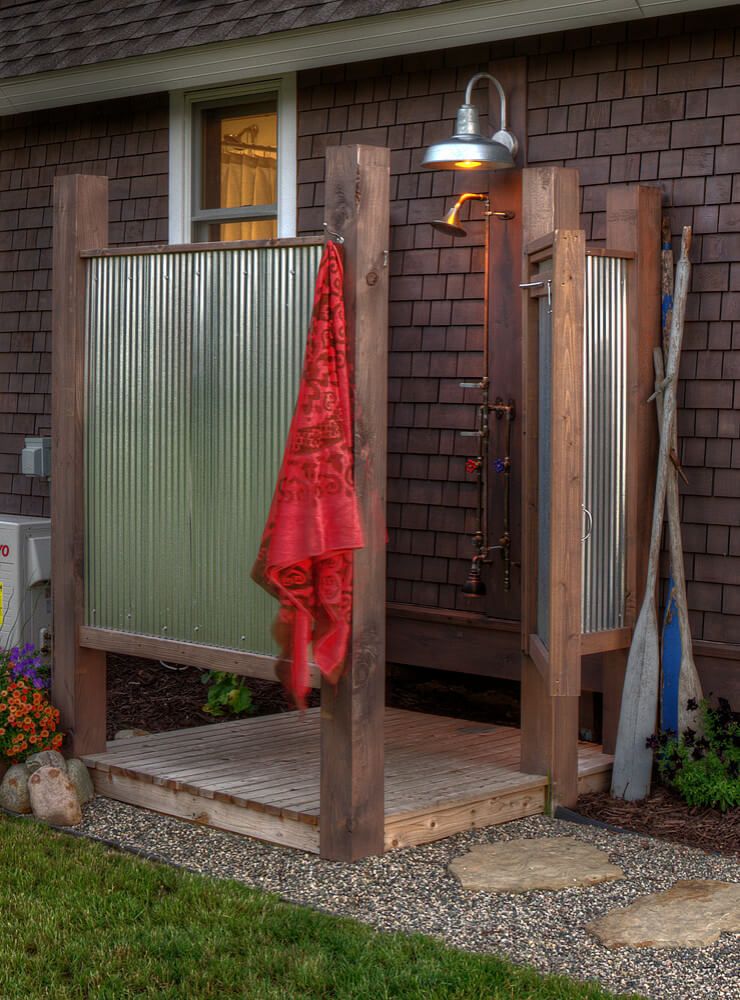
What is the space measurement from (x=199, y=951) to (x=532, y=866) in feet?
4.25

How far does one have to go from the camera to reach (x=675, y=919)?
3902mm

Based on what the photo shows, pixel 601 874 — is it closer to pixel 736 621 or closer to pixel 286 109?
pixel 736 621

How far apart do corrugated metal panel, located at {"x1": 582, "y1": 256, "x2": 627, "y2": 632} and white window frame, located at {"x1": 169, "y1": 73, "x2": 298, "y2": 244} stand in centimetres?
230

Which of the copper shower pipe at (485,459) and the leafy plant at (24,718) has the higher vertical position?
the copper shower pipe at (485,459)

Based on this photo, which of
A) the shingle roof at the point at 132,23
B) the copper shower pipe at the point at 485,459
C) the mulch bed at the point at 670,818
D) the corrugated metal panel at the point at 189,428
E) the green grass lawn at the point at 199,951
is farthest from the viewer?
the shingle roof at the point at 132,23

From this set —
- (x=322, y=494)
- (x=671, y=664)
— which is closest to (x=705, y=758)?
(x=671, y=664)

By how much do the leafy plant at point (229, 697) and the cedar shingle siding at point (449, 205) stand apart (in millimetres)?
938

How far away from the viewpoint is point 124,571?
5.12 meters

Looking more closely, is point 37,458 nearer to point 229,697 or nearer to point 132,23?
point 229,697

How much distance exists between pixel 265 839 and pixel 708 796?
1.74m

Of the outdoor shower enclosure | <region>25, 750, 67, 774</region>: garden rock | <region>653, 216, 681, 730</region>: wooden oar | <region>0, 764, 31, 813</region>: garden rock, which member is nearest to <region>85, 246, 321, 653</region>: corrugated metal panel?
the outdoor shower enclosure

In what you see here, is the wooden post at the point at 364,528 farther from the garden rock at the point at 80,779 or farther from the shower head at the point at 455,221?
the shower head at the point at 455,221

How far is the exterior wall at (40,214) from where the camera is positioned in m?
7.45

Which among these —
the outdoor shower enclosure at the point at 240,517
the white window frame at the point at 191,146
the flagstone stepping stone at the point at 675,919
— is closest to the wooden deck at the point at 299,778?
the outdoor shower enclosure at the point at 240,517
